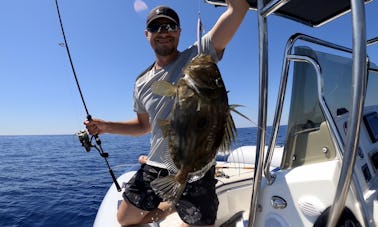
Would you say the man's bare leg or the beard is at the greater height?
the beard

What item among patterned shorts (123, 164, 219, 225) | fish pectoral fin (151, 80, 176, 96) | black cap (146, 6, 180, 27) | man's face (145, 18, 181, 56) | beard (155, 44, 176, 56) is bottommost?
patterned shorts (123, 164, 219, 225)

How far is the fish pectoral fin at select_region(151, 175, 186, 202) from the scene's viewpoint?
5.93ft

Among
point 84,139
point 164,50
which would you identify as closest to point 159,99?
point 164,50

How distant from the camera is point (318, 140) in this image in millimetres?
2301

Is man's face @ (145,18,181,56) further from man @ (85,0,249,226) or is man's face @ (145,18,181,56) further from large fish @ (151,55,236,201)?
large fish @ (151,55,236,201)

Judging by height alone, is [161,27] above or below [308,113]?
above

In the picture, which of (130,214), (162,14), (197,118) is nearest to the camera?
(197,118)

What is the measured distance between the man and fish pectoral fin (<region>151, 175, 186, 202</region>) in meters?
0.32

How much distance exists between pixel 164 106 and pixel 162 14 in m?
0.80

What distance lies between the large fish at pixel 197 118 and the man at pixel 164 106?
1.36 feet

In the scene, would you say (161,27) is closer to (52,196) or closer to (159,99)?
(159,99)

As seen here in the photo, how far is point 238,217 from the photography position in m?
3.55

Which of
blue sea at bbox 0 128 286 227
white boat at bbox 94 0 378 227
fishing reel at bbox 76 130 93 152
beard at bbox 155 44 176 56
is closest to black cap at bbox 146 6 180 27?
beard at bbox 155 44 176 56

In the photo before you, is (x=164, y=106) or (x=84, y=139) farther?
(x=84, y=139)
